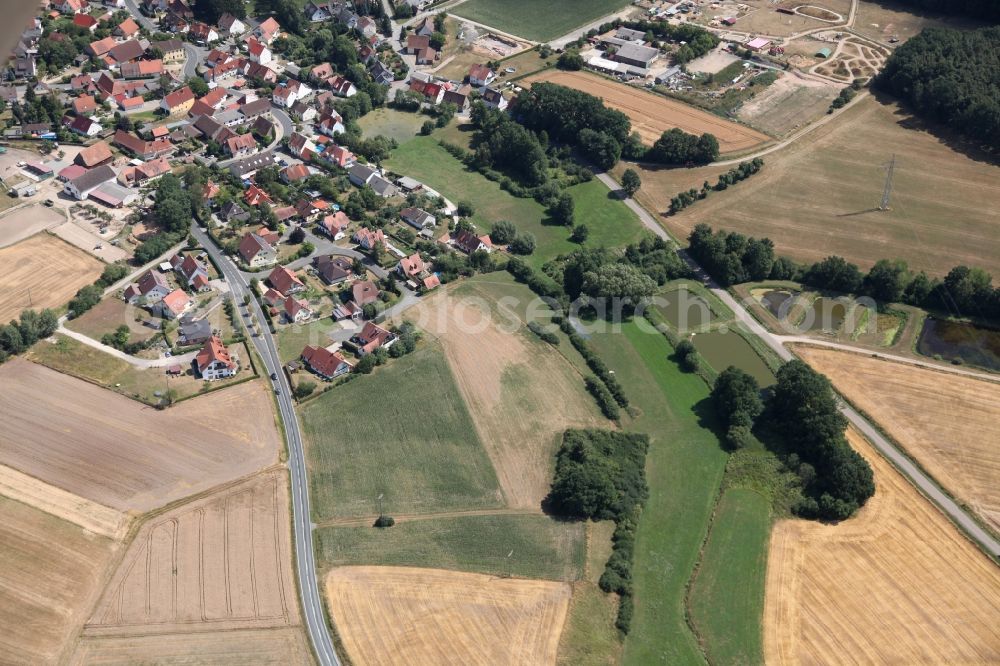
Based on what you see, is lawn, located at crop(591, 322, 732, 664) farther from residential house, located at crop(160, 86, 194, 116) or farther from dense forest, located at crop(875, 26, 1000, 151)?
residential house, located at crop(160, 86, 194, 116)

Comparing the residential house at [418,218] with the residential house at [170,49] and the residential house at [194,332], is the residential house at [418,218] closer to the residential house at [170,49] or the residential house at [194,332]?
the residential house at [194,332]

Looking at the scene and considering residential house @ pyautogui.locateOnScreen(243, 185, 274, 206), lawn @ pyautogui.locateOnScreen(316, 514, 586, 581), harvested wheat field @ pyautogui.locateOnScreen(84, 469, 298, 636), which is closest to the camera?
harvested wheat field @ pyautogui.locateOnScreen(84, 469, 298, 636)

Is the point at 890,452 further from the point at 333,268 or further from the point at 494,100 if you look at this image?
the point at 494,100

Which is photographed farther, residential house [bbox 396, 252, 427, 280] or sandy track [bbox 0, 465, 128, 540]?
residential house [bbox 396, 252, 427, 280]

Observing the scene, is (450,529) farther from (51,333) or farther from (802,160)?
(802,160)

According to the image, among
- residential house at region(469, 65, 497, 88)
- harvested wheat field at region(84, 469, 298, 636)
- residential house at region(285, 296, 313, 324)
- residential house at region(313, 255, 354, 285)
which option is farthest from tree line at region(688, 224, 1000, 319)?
harvested wheat field at region(84, 469, 298, 636)

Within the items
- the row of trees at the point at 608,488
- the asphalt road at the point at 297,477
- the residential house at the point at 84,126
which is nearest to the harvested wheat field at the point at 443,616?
the asphalt road at the point at 297,477
